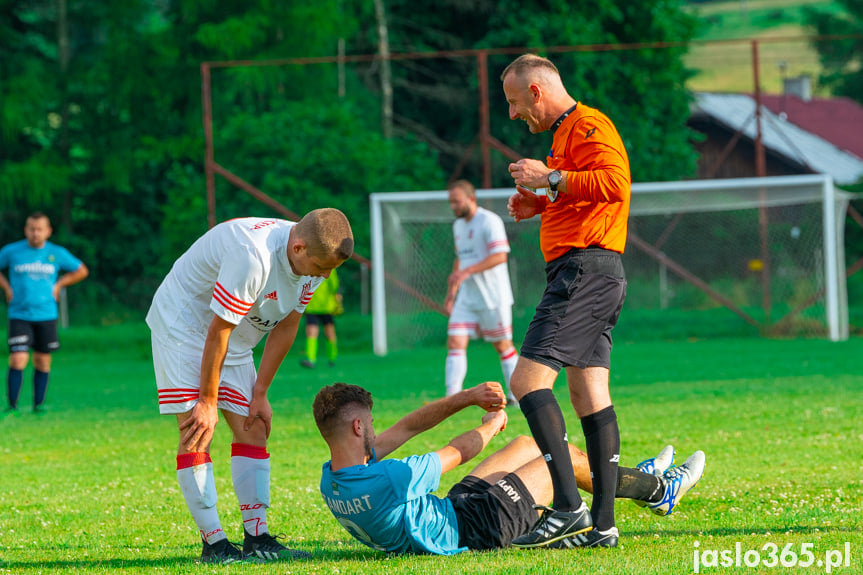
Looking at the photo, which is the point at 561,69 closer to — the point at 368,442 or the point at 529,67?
the point at 529,67

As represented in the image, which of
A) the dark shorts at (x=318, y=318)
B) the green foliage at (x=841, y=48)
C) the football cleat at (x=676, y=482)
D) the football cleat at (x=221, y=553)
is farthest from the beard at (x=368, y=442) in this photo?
the green foliage at (x=841, y=48)

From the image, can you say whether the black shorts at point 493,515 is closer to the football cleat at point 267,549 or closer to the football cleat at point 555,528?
the football cleat at point 555,528

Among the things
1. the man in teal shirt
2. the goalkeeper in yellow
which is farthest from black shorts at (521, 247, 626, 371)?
the goalkeeper in yellow

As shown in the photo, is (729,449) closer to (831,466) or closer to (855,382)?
(831,466)

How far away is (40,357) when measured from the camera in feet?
41.9

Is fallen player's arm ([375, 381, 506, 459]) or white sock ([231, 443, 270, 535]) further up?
fallen player's arm ([375, 381, 506, 459])

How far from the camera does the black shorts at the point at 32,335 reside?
12.7 m

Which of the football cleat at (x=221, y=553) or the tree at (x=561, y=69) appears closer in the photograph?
the football cleat at (x=221, y=553)

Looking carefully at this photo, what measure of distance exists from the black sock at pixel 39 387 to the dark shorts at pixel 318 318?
609cm

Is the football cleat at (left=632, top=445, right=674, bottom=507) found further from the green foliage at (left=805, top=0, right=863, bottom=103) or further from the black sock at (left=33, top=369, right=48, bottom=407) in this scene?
the green foliage at (left=805, top=0, right=863, bottom=103)

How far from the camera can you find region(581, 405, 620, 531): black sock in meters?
4.91

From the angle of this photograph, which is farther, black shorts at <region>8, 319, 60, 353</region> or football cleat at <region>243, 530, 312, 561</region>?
black shorts at <region>8, 319, 60, 353</region>

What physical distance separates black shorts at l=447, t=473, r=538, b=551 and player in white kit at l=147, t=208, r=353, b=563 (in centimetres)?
84

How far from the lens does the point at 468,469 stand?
25.5 feet
